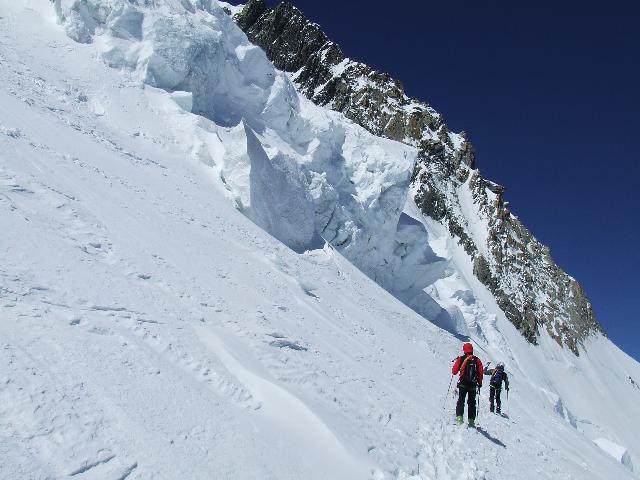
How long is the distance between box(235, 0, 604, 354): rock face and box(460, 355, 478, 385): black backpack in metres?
49.1

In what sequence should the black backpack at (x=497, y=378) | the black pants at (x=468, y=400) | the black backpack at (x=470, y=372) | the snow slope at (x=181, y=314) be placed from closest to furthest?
the snow slope at (x=181, y=314) < the black pants at (x=468, y=400) < the black backpack at (x=470, y=372) < the black backpack at (x=497, y=378)

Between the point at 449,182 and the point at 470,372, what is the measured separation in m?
60.1

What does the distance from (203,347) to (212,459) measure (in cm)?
223

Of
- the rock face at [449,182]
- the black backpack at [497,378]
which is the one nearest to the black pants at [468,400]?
the black backpack at [497,378]

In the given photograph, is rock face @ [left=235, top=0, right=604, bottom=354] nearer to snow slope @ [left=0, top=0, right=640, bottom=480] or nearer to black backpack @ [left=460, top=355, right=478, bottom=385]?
snow slope @ [left=0, top=0, right=640, bottom=480]

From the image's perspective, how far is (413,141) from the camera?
6244cm

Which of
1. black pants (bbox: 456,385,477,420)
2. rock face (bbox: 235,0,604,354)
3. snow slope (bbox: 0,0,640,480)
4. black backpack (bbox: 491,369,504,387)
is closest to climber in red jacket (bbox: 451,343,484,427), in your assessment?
black pants (bbox: 456,385,477,420)

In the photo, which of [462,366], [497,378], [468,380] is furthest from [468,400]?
[497,378]

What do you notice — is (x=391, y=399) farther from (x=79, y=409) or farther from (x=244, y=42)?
(x=244, y=42)

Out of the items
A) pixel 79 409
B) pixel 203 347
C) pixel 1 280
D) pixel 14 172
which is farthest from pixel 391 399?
pixel 14 172

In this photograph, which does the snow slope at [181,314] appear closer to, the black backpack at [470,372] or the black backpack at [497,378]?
the black backpack at [497,378]

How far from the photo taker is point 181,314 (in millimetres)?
7168

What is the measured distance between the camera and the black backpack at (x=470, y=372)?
8.54 m

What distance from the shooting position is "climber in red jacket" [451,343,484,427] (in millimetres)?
8414
